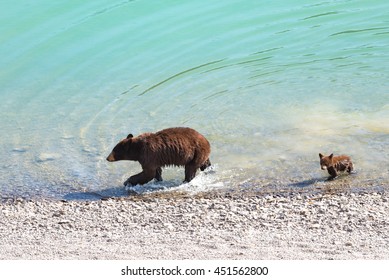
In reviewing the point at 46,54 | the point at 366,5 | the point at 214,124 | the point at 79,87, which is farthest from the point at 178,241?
the point at 366,5

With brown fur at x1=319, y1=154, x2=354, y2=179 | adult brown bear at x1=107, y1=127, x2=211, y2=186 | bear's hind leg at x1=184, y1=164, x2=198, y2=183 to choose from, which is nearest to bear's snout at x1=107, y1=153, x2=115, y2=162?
adult brown bear at x1=107, y1=127, x2=211, y2=186

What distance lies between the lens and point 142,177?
42.2ft

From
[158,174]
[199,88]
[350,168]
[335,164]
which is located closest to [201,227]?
[158,174]

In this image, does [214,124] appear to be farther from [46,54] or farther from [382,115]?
[46,54]

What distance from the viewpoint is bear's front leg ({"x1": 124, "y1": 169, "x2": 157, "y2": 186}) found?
12844mm

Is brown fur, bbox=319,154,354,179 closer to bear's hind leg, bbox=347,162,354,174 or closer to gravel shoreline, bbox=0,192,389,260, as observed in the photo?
bear's hind leg, bbox=347,162,354,174

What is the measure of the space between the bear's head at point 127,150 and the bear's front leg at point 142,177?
307mm

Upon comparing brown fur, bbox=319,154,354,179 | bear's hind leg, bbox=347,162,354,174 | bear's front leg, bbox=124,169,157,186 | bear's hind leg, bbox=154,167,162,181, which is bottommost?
bear's hind leg, bbox=347,162,354,174

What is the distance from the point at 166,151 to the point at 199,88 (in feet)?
15.1

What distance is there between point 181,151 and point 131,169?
1.38m

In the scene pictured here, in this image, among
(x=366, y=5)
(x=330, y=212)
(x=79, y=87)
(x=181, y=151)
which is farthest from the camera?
(x=366, y=5)

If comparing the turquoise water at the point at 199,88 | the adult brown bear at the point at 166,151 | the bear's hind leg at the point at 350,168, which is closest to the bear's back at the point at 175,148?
the adult brown bear at the point at 166,151

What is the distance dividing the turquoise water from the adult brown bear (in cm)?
28

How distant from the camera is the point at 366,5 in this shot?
21406mm
